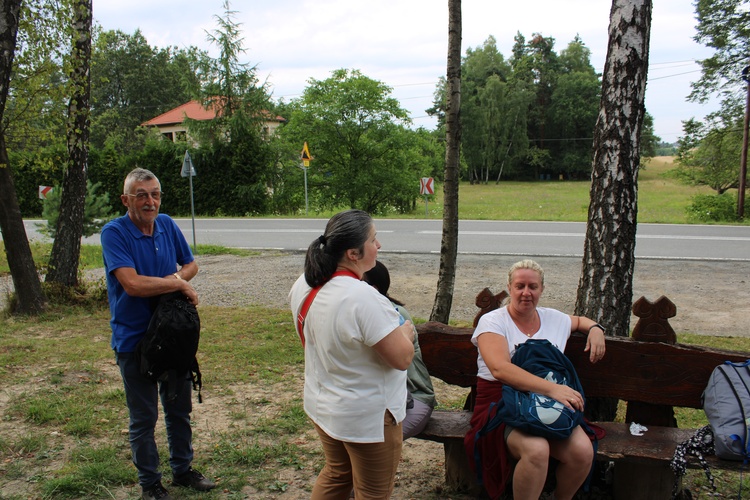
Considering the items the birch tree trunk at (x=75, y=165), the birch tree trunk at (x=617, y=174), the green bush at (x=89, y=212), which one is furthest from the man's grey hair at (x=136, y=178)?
the green bush at (x=89, y=212)

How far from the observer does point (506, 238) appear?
48.4 feet

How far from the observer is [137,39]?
182 ft

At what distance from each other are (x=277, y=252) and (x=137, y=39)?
50205mm

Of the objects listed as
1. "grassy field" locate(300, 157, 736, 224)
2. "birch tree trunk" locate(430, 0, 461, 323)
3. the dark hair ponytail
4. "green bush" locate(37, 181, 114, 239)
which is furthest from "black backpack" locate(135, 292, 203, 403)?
"grassy field" locate(300, 157, 736, 224)

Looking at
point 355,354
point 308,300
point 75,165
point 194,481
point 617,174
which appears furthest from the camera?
point 75,165

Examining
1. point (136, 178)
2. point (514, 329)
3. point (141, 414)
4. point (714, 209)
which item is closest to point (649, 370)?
point (514, 329)

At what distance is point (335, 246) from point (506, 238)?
42.4 feet

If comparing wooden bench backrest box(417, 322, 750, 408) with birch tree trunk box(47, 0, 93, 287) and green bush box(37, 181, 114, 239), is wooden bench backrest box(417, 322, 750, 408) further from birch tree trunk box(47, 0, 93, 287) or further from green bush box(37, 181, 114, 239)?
green bush box(37, 181, 114, 239)

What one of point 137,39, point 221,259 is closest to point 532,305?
point 221,259

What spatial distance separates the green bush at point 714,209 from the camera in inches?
758

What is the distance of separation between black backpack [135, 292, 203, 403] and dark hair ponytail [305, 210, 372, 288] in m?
1.09

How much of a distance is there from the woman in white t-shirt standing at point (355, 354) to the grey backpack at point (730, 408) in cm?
158

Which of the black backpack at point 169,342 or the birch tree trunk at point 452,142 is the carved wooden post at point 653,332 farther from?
the black backpack at point 169,342

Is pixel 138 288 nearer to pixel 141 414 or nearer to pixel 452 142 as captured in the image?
pixel 141 414
